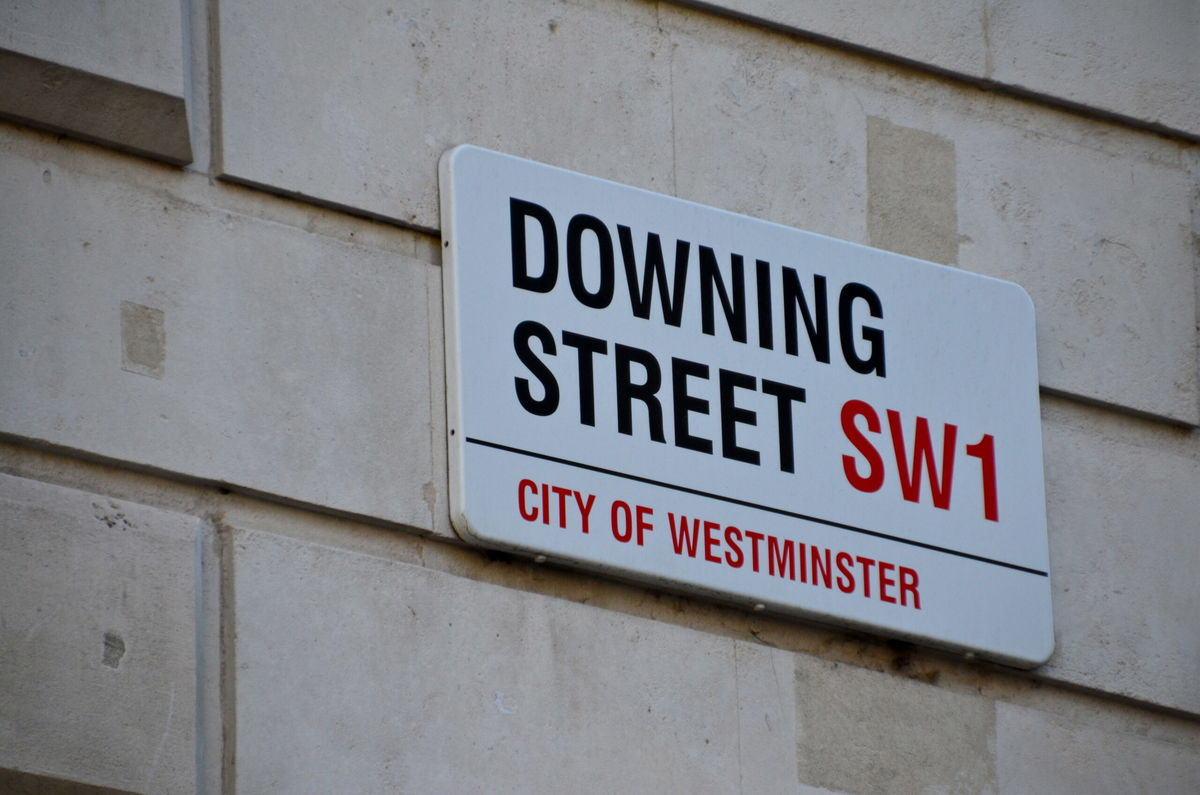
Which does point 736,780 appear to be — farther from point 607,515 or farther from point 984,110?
point 984,110

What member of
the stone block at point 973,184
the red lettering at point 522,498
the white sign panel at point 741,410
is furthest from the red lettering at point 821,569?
the stone block at point 973,184

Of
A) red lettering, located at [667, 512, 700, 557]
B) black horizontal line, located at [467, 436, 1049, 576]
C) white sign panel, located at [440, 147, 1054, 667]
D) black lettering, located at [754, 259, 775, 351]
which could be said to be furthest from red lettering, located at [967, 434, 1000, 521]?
red lettering, located at [667, 512, 700, 557]

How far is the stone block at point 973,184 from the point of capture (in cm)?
566

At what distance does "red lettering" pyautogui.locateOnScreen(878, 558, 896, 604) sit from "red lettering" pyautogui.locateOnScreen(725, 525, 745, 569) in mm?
344

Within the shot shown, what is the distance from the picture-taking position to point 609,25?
555 cm

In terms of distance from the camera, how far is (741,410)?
536cm

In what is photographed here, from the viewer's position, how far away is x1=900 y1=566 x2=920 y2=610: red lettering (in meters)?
5.45

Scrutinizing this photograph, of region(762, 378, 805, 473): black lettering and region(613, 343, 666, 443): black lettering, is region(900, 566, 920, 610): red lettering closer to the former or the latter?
region(762, 378, 805, 473): black lettering

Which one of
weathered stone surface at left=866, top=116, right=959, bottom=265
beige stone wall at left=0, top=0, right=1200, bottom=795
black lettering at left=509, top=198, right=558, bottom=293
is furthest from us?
weathered stone surface at left=866, top=116, right=959, bottom=265

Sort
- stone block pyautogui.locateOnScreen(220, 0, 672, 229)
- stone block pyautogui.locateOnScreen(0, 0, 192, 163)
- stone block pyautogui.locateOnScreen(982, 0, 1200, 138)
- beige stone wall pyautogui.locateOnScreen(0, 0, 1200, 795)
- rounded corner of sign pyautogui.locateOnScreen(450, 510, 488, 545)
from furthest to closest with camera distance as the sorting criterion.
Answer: stone block pyautogui.locateOnScreen(982, 0, 1200, 138)
stone block pyautogui.locateOnScreen(220, 0, 672, 229)
rounded corner of sign pyautogui.locateOnScreen(450, 510, 488, 545)
stone block pyautogui.locateOnScreen(0, 0, 192, 163)
beige stone wall pyautogui.locateOnScreen(0, 0, 1200, 795)

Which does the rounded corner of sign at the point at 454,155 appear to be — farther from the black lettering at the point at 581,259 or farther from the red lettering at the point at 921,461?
the red lettering at the point at 921,461

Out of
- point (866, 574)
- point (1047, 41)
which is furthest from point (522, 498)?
point (1047, 41)

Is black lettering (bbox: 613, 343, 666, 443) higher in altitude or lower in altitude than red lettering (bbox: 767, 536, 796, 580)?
higher

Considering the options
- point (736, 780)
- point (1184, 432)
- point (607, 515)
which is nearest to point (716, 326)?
point (607, 515)
